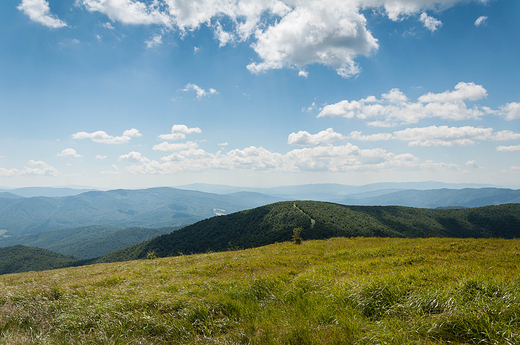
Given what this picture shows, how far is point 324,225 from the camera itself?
12138 centimetres

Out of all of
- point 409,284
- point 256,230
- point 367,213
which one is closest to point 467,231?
point 367,213

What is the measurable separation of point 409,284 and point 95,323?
887cm

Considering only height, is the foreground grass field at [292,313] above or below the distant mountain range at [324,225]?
above

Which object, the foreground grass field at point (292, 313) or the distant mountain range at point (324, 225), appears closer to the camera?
the foreground grass field at point (292, 313)

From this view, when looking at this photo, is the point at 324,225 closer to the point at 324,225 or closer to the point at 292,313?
the point at 324,225

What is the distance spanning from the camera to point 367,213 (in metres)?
161

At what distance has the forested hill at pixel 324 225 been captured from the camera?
123625 mm

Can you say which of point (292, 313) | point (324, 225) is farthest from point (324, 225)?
point (292, 313)

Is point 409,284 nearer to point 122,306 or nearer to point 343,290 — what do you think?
point 343,290

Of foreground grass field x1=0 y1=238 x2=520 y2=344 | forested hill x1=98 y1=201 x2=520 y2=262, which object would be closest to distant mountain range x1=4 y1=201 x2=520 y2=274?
forested hill x1=98 y1=201 x2=520 y2=262

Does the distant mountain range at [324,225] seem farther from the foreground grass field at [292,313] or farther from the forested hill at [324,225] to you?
the foreground grass field at [292,313]

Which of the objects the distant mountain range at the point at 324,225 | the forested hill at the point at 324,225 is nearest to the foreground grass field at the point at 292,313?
the distant mountain range at the point at 324,225

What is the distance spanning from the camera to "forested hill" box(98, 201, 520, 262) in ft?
406

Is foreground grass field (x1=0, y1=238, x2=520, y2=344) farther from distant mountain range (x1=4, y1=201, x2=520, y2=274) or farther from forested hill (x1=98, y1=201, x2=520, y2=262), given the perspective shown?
forested hill (x1=98, y1=201, x2=520, y2=262)
